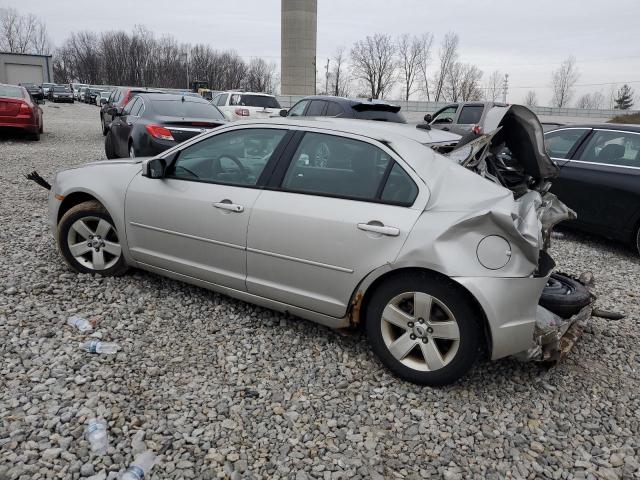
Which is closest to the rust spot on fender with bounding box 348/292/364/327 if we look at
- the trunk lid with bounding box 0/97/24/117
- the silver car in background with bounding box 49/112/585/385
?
the silver car in background with bounding box 49/112/585/385

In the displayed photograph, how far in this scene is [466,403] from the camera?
9.91 ft

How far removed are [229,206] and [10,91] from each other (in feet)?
44.7

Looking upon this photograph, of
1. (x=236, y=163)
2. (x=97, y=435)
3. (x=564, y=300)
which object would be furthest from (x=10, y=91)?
(x=564, y=300)

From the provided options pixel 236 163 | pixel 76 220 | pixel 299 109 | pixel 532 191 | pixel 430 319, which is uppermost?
pixel 299 109

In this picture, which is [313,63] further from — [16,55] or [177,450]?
[177,450]

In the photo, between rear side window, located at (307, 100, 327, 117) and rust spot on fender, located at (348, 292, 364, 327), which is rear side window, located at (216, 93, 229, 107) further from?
rust spot on fender, located at (348, 292, 364, 327)

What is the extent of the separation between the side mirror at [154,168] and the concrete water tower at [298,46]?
163 ft

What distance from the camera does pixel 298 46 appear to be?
5116 cm

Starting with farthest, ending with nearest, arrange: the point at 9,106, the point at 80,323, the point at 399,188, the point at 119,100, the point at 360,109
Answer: the point at 119,100
the point at 9,106
the point at 360,109
the point at 80,323
the point at 399,188

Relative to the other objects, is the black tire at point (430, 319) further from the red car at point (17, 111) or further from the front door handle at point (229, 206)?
the red car at point (17, 111)

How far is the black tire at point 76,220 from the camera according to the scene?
433cm

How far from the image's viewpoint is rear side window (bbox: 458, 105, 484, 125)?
12.4 m

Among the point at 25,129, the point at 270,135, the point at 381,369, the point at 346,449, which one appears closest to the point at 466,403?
the point at 381,369

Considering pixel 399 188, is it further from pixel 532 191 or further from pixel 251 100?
pixel 251 100
